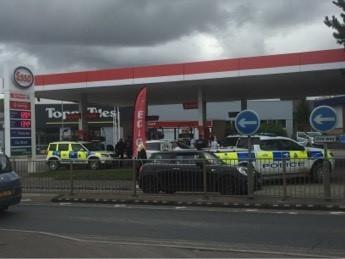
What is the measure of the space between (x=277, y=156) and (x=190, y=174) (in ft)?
15.6

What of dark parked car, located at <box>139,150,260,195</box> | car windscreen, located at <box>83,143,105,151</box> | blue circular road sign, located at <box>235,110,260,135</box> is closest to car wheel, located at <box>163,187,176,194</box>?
dark parked car, located at <box>139,150,260,195</box>

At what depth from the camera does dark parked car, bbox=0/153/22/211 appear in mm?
14039

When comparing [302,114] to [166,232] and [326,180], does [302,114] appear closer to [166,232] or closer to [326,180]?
[326,180]

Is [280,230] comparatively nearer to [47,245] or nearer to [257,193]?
[47,245]

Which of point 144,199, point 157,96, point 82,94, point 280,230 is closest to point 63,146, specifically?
point 82,94

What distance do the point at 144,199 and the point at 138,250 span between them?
7717mm

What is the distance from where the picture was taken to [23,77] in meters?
29.3

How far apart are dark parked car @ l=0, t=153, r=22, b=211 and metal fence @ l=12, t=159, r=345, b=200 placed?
145 inches

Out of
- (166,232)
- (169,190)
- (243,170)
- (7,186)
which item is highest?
(243,170)

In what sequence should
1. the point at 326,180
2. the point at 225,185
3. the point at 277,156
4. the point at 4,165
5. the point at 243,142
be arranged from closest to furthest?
the point at 4,165 < the point at 326,180 < the point at 225,185 < the point at 277,156 < the point at 243,142

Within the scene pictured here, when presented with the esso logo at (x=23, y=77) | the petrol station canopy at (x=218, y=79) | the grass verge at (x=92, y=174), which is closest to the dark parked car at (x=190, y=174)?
the grass verge at (x=92, y=174)

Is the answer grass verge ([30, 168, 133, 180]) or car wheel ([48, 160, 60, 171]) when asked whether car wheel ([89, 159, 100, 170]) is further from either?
car wheel ([48, 160, 60, 171])

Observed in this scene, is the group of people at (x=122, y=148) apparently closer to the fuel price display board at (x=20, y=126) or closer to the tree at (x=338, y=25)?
the fuel price display board at (x=20, y=126)

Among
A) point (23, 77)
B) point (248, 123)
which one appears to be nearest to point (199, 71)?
point (23, 77)
